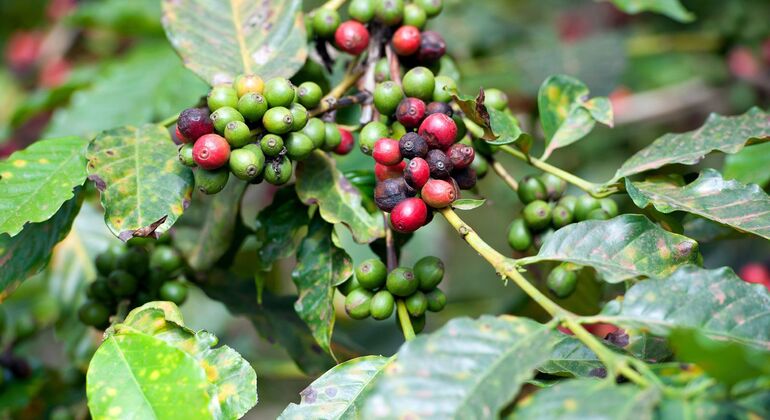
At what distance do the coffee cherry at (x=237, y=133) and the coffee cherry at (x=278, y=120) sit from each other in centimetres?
3

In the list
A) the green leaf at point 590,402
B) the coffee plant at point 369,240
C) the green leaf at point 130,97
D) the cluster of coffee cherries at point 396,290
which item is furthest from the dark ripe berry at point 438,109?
the green leaf at point 130,97

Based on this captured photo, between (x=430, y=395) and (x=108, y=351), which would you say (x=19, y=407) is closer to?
(x=108, y=351)

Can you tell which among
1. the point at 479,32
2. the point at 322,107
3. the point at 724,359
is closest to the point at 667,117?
the point at 479,32

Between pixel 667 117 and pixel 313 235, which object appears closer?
pixel 313 235

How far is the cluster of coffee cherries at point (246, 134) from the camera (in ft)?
3.30

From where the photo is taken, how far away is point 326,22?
1.28 metres

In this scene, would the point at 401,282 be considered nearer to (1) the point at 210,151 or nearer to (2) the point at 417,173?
(2) the point at 417,173

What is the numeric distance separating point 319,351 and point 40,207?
568 mm

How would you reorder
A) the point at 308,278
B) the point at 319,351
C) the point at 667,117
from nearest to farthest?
the point at 308,278 → the point at 319,351 → the point at 667,117

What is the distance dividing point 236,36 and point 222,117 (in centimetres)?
30

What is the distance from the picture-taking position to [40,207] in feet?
3.47

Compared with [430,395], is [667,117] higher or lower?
lower

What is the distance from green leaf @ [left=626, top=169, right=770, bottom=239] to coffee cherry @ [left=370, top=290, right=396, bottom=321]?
380mm

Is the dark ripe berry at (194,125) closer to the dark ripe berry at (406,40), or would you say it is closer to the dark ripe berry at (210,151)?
the dark ripe berry at (210,151)
